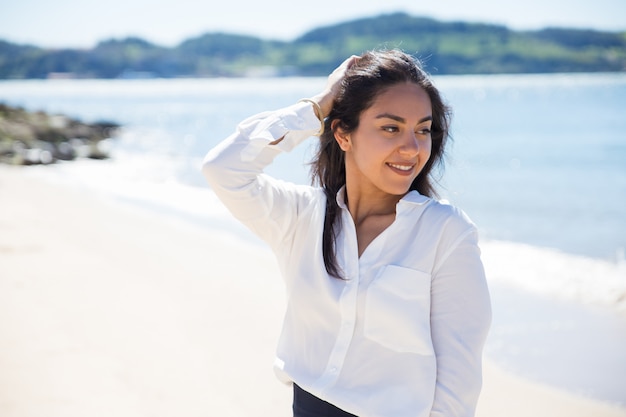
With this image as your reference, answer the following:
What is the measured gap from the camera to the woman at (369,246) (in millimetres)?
1772

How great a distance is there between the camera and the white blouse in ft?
5.76

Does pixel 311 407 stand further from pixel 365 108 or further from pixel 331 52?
pixel 331 52

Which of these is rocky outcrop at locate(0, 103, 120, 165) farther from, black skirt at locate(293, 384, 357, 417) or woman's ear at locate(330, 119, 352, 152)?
black skirt at locate(293, 384, 357, 417)

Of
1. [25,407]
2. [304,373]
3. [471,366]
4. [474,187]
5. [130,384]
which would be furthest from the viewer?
[474,187]

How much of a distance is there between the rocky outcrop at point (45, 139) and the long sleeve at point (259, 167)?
17.3 metres

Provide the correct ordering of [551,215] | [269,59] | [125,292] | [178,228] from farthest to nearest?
[269,59], [551,215], [178,228], [125,292]

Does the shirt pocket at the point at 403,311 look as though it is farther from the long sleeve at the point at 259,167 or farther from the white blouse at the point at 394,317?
the long sleeve at the point at 259,167

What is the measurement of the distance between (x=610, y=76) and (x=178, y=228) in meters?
107

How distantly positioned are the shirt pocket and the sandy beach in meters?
2.56

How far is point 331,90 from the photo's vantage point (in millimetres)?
2197

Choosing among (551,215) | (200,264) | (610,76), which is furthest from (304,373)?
(610,76)

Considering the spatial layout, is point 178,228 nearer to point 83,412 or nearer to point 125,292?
point 125,292

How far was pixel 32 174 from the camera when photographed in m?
16.1

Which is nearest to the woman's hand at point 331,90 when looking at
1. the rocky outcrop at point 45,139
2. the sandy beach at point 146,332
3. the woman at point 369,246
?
the woman at point 369,246
